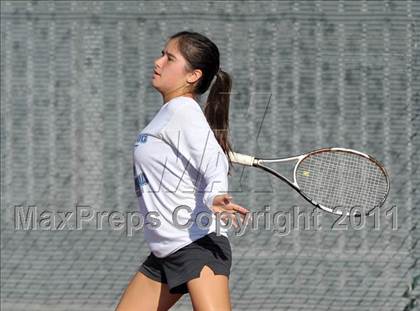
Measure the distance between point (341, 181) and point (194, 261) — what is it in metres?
1.43

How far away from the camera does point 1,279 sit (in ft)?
18.7

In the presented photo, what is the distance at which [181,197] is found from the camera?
3398 millimetres

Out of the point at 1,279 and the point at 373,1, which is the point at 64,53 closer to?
the point at 1,279

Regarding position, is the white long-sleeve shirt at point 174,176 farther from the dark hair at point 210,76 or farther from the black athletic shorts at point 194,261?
the dark hair at point 210,76

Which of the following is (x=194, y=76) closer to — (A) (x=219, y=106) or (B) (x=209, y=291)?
(A) (x=219, y=106)

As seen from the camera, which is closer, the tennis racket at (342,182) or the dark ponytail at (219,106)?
the dark ponytail at (219,106)

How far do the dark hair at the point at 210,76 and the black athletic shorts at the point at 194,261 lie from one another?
1.24 ft

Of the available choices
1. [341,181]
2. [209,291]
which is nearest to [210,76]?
[209,291]

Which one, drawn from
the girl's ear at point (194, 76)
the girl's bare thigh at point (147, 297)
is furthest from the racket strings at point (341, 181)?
the girl's bare thigh at point (147, 297)

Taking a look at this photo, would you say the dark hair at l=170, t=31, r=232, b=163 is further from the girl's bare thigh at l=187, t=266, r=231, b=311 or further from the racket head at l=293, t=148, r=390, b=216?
the racket head at l=293, t=148, r=390, b=216

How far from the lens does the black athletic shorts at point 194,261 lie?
3.38 m

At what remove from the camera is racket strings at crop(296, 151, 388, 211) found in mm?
4434

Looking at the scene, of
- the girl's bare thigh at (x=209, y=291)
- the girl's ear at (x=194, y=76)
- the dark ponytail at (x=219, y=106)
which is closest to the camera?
the girl's bare thigh at (x=209, y=291)

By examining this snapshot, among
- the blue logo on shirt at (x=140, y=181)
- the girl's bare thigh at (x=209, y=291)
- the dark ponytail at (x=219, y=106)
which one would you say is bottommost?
the girl's bare thigh at (x=209, y=291)
